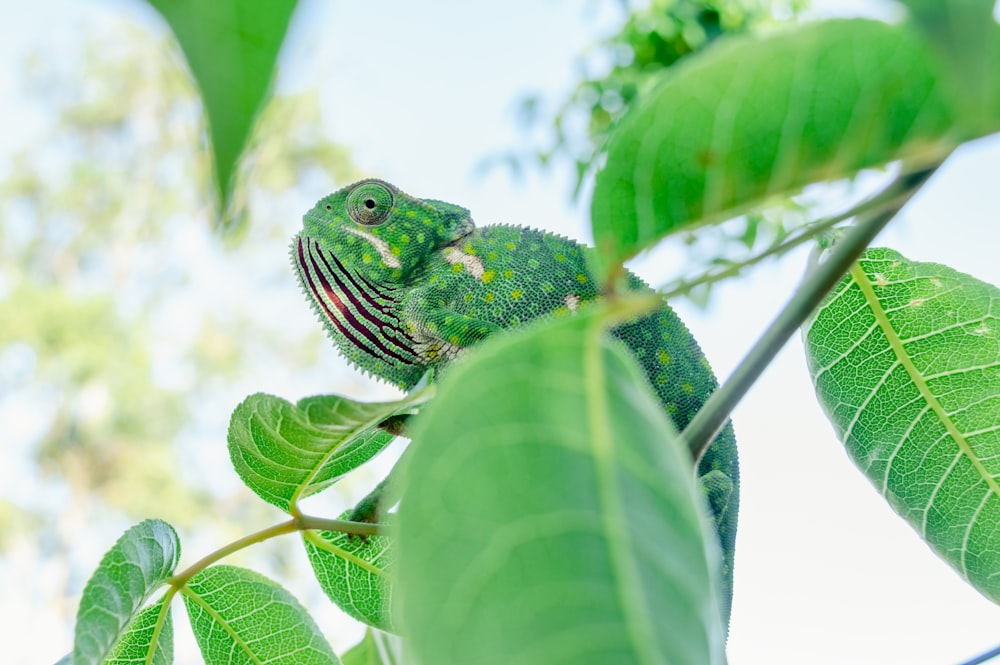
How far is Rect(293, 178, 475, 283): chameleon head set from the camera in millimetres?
1188

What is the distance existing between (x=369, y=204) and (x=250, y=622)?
1.79 feet

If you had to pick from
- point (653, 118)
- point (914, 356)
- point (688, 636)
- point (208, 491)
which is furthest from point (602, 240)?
point (208, 491)

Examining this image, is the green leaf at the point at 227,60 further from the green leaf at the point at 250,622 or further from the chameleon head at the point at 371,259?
the chameleon head at the point at 371,259

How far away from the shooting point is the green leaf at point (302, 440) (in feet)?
Answer: 2.14

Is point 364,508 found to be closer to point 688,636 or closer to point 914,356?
point 914,356

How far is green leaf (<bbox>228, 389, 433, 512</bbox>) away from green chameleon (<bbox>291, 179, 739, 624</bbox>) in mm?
165

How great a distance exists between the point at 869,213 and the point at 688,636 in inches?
8.6

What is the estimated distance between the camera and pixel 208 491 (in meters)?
13.2

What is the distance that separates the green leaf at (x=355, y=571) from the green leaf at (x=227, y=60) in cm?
76

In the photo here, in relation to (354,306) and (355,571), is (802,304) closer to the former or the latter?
(355,571)

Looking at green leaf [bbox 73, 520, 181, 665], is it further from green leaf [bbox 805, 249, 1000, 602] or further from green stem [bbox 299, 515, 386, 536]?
green leaf [bbox 805, 249, 1000, 602]

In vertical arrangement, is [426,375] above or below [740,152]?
below

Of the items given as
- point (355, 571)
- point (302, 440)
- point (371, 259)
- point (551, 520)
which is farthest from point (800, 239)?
point (371, 259)

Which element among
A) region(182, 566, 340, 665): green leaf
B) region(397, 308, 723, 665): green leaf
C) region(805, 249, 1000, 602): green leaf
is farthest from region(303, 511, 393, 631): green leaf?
region(397, 308, 723, 665): green leaf
